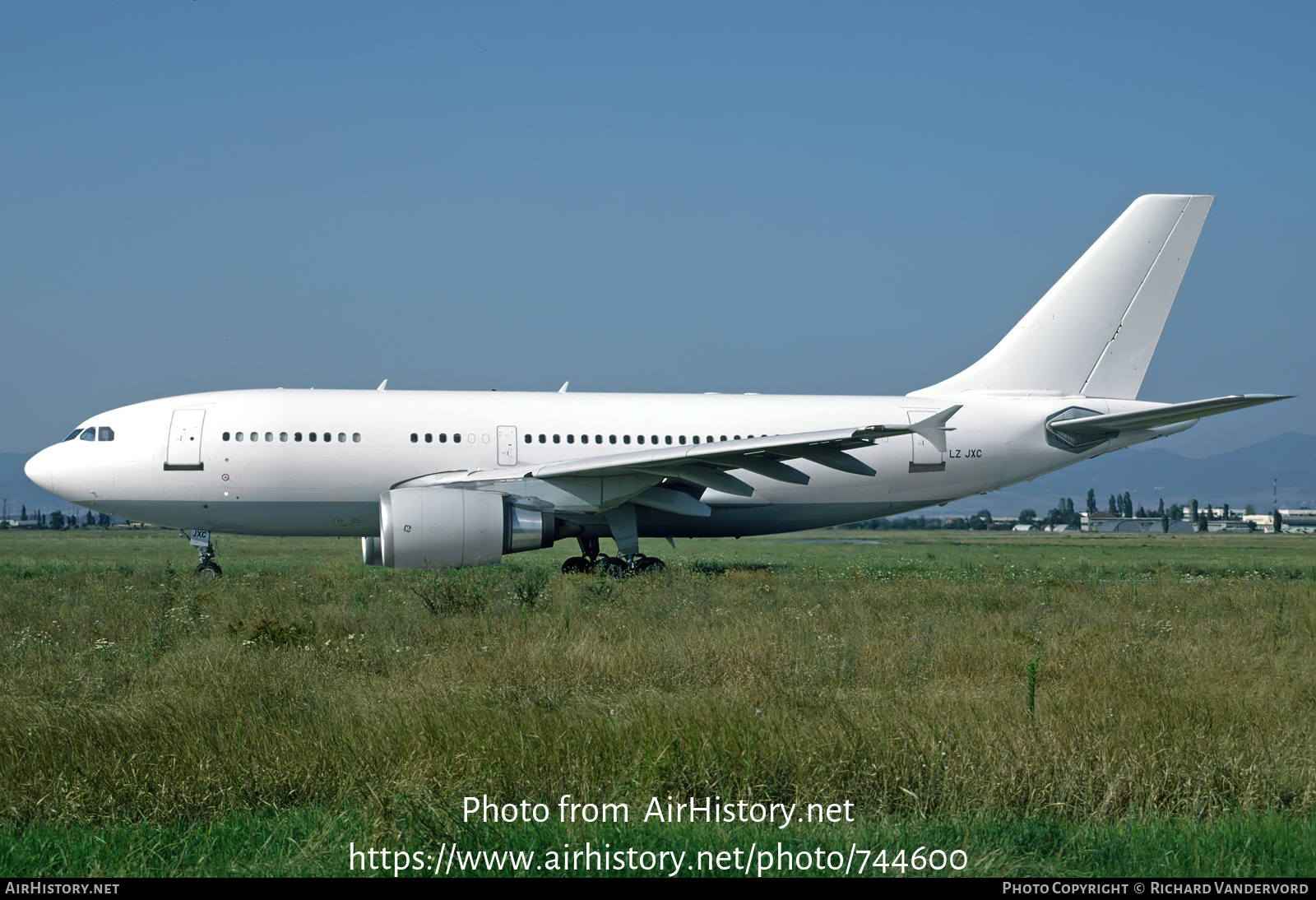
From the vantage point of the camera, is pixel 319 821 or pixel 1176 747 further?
pixel 1176 747

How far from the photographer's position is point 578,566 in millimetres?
18219

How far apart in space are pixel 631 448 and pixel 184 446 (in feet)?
24.0

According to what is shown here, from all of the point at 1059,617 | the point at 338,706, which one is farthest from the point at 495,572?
the point at 338,706

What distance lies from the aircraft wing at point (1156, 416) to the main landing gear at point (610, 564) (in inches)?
322

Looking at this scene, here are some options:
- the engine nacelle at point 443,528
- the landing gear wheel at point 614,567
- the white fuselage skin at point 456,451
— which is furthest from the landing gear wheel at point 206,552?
the landing gear wheel at point 614,567

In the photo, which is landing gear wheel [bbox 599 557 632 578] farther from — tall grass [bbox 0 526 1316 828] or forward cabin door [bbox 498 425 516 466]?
tall grass [bbox 0 526 1316 828]

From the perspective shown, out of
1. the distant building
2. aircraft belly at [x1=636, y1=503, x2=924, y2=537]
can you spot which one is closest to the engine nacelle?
aircraft belly at [x1=636, y1=503, x2=924, y2=537]

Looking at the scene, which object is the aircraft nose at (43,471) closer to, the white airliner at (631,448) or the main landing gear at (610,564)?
the white airliner at (631,448)

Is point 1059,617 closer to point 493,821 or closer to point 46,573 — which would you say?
point 493,821

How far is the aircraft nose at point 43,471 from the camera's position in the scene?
17234 millimetres

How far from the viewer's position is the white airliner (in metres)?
16.0

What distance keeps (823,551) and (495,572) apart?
1699 centimetres

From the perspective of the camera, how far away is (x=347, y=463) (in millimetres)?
17094

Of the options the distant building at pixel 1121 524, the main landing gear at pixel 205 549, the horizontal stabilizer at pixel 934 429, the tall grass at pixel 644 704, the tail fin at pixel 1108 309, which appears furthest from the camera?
the distant building at pixel 1121 524
